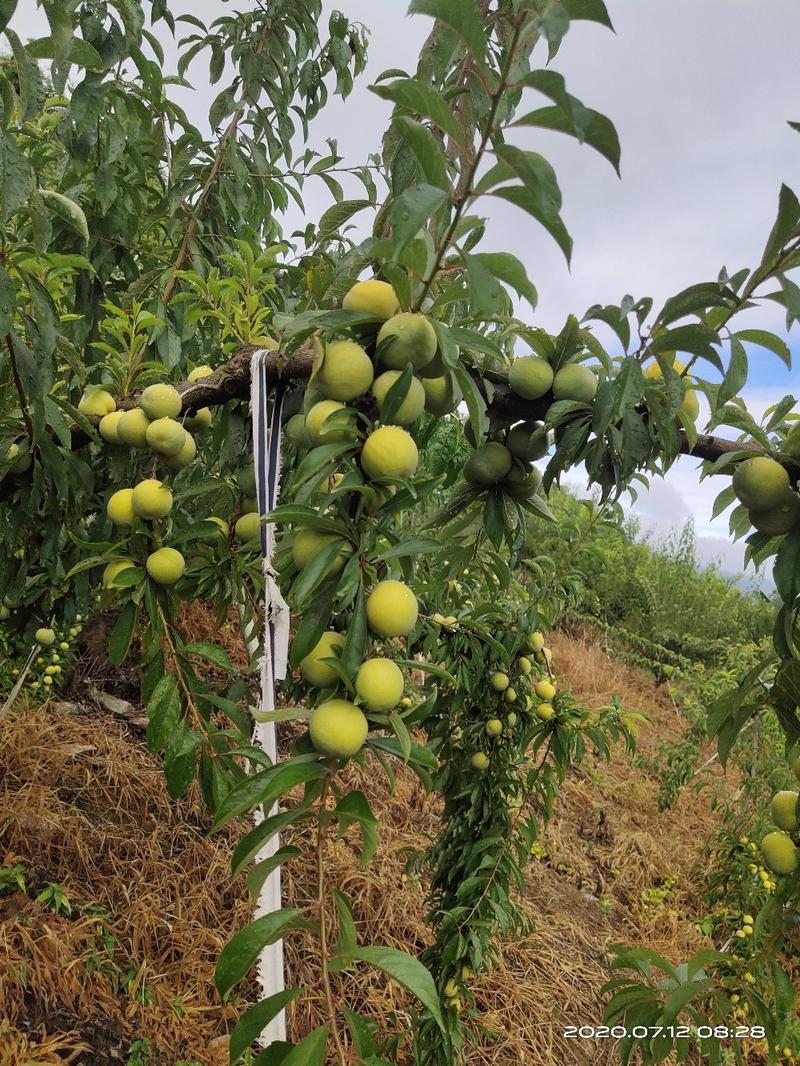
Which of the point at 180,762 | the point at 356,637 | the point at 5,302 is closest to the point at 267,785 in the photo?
the point at 356,637

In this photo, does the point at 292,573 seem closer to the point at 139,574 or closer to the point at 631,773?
the point at 139,574

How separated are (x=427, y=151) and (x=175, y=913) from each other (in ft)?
8.35

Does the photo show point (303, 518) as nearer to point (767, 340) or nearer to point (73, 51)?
point (767, 340)

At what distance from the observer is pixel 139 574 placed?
0.94m

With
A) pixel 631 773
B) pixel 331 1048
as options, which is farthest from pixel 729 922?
pixel 631 773

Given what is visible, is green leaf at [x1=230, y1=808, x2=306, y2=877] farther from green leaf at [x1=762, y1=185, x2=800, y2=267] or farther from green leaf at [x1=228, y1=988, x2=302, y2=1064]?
green leaf at [x1=762, y1=185, x2=800, y2=267]

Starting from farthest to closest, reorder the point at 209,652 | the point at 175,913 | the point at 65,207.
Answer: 1. the point at 175,913
2. the point at 65,207
3. the point at 209,652

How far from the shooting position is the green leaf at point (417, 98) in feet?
1.86

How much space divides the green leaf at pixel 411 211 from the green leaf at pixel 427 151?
6cm

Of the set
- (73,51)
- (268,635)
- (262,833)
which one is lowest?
(262,833)

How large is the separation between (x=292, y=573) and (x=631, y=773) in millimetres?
4272

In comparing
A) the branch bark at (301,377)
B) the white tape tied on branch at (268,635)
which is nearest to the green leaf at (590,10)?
the branch bark at (301,377)

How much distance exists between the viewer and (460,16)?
0.57 m

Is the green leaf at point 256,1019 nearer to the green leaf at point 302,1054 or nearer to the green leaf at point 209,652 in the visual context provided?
the green leaf at point 302,1054
